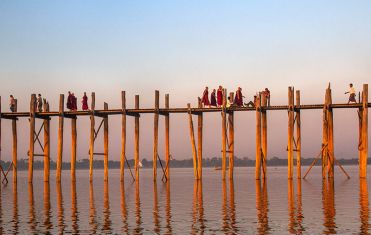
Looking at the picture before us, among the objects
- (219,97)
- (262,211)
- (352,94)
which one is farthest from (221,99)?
(262,211)

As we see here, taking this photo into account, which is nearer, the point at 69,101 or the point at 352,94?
the point at 352,94

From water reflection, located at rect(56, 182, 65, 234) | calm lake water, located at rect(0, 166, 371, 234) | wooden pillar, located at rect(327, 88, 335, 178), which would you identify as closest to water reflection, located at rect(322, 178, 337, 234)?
calm lake water, located at rect(0, 166, 371, 234)

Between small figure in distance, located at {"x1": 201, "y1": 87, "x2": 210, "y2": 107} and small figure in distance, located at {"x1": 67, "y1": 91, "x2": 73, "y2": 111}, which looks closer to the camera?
small figure in distance, located at {"x1": 201, "y1": 87, "x2": 210, "y2": 107}

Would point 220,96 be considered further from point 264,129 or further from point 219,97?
point 264,129

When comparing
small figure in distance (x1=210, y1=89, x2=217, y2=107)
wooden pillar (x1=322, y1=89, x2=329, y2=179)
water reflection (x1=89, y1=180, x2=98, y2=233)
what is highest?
small figure in distance (x1=210, y1=89, x2=217, y2=107)

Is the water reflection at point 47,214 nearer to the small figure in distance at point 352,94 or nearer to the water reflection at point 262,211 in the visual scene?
the water reflection at point 262,211

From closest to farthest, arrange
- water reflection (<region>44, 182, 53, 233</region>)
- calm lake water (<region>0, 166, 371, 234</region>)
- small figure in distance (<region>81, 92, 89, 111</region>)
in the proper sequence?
calm lake water (<region>0, 166, 371, 234</region>)
water reflection (<region>44, 182, 53, 233</region>)
small figure in distance (<region>81, 92, 89, 111</region>)

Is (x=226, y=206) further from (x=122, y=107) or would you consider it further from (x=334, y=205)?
(x=122, y=107)

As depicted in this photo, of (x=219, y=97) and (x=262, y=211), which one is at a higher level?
(x=219, y=97)

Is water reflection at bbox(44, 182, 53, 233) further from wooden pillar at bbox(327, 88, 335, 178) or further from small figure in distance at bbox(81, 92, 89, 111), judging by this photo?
wooden pillar at bbox(327, 88, 335, 178)

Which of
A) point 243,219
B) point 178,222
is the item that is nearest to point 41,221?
point 178,222

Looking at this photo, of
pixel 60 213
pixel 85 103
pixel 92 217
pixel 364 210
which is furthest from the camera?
pixel 85 103

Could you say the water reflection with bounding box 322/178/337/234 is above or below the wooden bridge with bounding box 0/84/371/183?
below

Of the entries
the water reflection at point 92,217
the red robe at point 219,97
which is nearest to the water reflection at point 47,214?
the water reflection at point 92,217
